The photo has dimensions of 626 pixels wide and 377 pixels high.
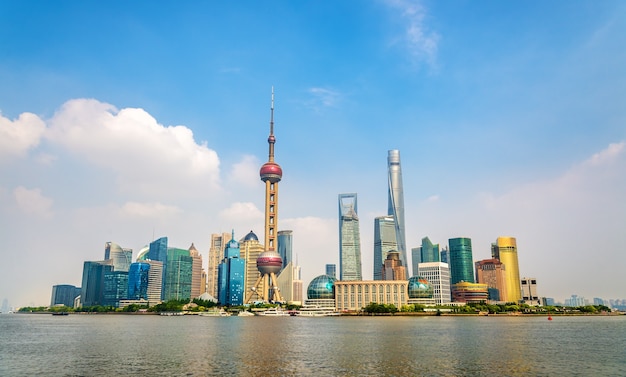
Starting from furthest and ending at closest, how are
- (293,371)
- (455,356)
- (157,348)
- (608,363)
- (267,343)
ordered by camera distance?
(267,343), (157,348), (455,356), (608,363), (293,371)

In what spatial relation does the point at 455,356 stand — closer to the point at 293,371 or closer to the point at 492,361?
the point at 492,361

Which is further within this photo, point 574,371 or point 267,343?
point 267,343

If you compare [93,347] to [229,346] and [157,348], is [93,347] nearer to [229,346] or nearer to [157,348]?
[157,348]

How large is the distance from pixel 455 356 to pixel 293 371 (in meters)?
28.2

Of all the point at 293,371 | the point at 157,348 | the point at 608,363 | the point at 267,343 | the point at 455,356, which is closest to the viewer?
the point at 293,371

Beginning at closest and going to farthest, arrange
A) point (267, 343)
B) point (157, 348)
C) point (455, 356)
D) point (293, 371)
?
point (293, 371), point (455, 356), point (157, 348), point (267, 343)

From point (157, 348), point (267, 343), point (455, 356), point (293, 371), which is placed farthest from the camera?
point (267, 343)

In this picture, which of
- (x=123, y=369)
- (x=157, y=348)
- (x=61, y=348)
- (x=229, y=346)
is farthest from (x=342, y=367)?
(x=61, y=348)

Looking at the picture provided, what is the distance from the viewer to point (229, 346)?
9081cm

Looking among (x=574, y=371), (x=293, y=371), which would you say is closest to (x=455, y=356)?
(x=574, y=371)

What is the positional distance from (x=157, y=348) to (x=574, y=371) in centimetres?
6635

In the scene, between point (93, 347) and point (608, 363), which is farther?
point (93, 347)

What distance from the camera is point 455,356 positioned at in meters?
74.6

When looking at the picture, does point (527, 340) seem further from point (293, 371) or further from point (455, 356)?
point (293, 371)
